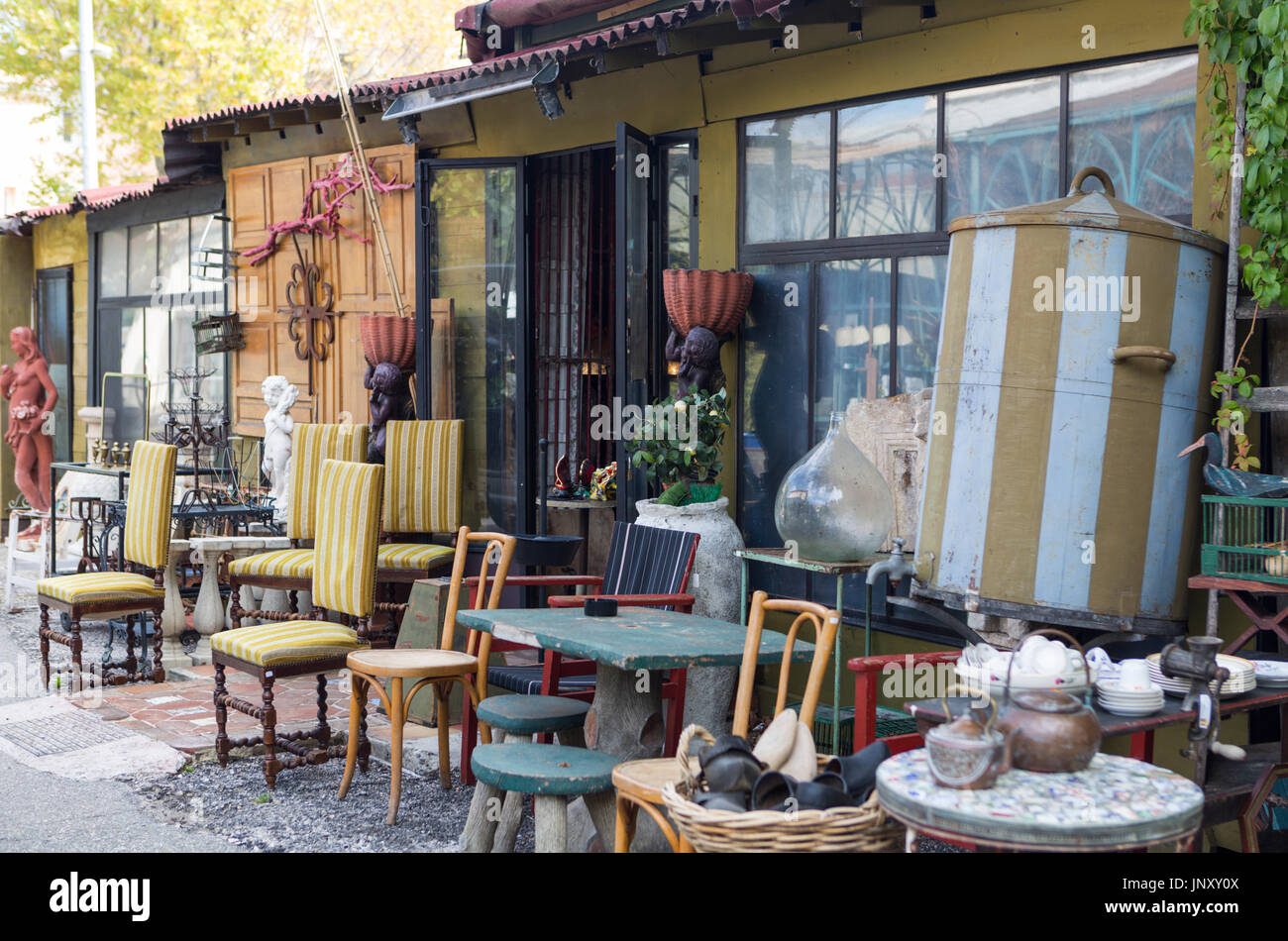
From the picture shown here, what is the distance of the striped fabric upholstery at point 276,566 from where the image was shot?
282 inches

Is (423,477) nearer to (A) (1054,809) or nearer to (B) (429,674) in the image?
(B) (429,674)

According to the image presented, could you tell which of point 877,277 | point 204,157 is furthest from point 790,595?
point 204,157

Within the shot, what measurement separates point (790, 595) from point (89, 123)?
1284 cm

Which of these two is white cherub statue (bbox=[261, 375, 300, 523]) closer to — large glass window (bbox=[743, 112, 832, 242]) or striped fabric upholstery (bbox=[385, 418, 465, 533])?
striped fabric upholstery (bbox=[385, 418, 465, 533])

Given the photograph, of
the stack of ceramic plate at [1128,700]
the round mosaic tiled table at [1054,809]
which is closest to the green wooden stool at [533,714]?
the round mosaic tiled table at [1054,809]

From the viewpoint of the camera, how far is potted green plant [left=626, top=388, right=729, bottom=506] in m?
6.32

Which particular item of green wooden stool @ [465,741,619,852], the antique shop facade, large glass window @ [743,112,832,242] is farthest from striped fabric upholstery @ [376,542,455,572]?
green wooden stool @ [465,741,619,852]

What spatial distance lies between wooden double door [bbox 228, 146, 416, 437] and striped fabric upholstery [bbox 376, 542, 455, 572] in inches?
74.5

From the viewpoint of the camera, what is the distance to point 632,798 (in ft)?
11.7

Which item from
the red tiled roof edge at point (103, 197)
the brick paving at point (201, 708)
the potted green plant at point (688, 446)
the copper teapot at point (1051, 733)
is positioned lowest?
the brick paving at point (201, 708)

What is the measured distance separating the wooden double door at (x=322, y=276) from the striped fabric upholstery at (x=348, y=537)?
2979mm

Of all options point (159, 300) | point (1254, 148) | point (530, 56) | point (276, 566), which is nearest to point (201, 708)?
point (276, 566)

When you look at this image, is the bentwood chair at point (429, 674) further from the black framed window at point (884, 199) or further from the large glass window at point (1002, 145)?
the large glass window at point (1002, 145)
